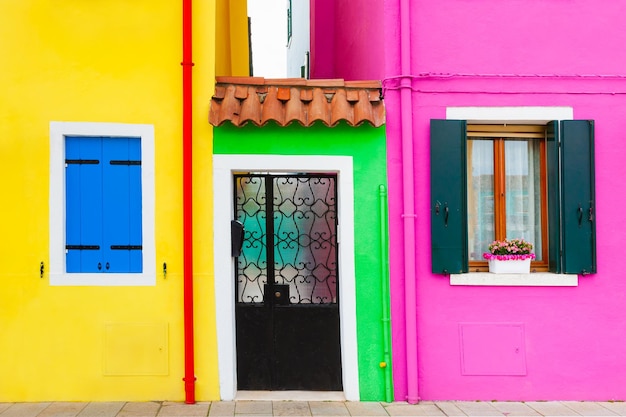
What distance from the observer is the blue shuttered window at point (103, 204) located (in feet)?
20.0

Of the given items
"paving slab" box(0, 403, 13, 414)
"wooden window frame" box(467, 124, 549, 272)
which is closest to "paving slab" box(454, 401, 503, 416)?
"wooden window frame" box(467, 124, 549, 272)

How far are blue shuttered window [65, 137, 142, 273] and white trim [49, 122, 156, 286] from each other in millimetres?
82

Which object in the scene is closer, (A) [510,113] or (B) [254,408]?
(B) [254,408]

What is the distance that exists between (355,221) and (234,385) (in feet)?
7.09

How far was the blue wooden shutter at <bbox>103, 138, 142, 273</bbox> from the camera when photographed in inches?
240

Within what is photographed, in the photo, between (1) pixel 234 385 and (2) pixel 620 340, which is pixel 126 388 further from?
(2) pixel 620 340

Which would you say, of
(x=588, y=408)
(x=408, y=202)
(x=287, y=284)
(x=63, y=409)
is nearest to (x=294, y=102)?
(x=408, y=202)

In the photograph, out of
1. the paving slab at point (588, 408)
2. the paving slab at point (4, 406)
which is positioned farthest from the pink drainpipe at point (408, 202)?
the paving slab at point (4, 406)

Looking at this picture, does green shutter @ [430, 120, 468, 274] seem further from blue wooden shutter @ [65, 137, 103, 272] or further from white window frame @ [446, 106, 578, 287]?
blue wooden shutter @ [65, 137, 103, 272]

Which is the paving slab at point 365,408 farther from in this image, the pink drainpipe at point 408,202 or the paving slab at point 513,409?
the paving slab at point 513,409

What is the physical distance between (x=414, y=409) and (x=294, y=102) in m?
3.39

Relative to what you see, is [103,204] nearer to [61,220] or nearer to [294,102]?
[61,220]

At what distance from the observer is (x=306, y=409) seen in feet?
19.2

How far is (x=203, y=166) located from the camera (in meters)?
6.12
